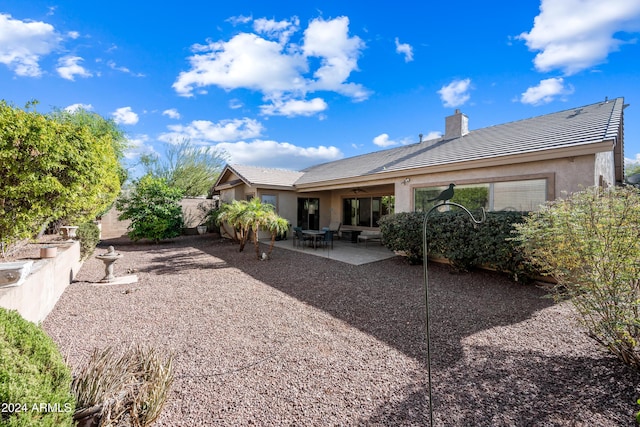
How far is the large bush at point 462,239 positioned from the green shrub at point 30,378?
6.90 meters

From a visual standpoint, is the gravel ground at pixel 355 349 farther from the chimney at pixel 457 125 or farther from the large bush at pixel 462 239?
the chimney at pixel 457 125

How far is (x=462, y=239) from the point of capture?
24.8 feet

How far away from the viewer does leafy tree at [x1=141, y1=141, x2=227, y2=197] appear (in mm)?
28141

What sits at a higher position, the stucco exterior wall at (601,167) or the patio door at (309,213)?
the stucco exterior wall at (601,167)

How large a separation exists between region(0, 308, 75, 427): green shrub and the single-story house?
812 centimetres

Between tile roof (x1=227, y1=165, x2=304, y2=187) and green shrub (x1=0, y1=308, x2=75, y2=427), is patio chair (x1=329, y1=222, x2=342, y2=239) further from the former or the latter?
green shrub (x1=0, y1=308, x2=75, y2=427)

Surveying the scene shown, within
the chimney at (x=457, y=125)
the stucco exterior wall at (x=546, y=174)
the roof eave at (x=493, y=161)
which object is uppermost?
the chimney at (x=457, y=125)

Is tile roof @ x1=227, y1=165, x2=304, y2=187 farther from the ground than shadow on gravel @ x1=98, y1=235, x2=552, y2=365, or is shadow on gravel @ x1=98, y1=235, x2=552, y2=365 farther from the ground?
tile roof @ x1=227, y1=165, x2=304, y2=187

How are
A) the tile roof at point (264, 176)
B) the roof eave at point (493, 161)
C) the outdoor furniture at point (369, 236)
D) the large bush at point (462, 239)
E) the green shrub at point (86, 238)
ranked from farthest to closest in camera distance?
1. the tile roof at point (264, 176)
2. the outdoor furniture at point (369, 236)
3. the green shrub at point (86, 238)
4. the large bush at point (462, 239)
5. the roof eave at point (493, 161)

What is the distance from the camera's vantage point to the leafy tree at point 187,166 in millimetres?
28141

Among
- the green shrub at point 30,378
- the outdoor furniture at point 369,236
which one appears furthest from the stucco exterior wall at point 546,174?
the green shrub at point 30,378

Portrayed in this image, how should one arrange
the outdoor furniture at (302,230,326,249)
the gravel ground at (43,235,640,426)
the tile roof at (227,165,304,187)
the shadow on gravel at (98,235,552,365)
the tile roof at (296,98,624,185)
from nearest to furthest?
the gravel ground at (43,235,640,426)
the shadow on gravel at (98,235,552,365)
the tile roof at (296,98,624,185)
the outdoor furniture at (302,230,326,249)
the tile roof at (227,165,304,187)

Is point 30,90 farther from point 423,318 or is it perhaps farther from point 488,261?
point 488,261

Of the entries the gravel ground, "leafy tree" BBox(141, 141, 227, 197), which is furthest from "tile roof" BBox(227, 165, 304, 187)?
"leafy tree" BBox(141, 141, 227, 197)
